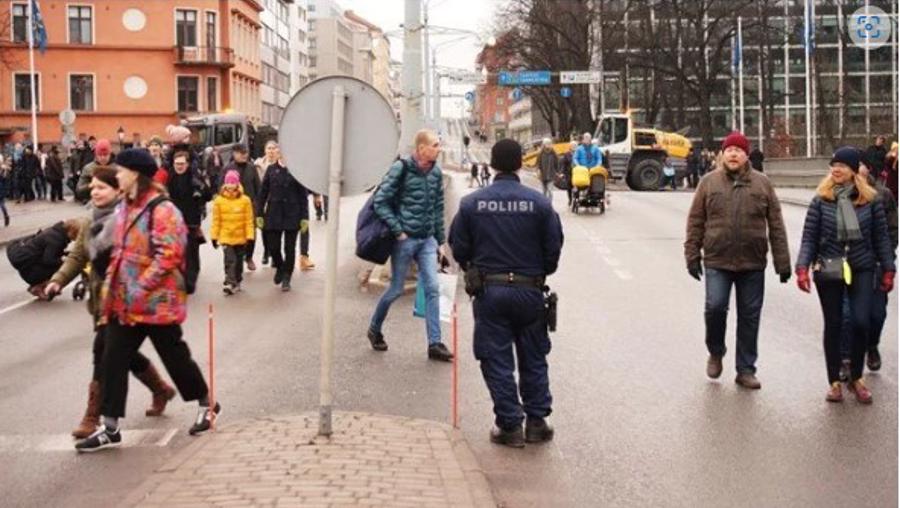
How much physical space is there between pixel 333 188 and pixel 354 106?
502mm

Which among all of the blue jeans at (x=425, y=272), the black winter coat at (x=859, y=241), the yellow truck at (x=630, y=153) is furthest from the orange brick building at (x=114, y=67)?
the black winter coat at (x=859, y=241)

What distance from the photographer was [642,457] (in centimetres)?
725

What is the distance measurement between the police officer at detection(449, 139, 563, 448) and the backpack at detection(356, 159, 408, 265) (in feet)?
10.0

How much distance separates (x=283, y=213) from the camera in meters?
16.1

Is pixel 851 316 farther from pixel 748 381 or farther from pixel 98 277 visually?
pixel 98 277

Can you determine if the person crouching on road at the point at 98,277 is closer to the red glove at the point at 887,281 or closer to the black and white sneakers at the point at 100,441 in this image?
the black and white sneakers at the point at 100,441

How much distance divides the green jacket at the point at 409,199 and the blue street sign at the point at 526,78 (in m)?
57.8

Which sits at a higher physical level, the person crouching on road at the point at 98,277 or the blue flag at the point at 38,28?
the blue flag at the point at 38,28

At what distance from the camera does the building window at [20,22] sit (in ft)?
229

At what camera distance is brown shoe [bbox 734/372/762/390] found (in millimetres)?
9203

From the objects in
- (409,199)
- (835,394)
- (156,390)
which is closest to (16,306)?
(409,199)

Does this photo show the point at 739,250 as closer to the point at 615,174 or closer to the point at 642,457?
the point at 642,457

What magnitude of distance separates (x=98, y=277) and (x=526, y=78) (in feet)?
204

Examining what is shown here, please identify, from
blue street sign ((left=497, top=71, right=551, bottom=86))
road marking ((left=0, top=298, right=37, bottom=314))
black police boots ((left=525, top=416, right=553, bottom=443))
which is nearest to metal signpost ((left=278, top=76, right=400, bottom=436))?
black police boots ((left=525, top=416, right=553, bottom=443))
